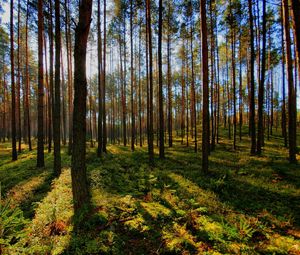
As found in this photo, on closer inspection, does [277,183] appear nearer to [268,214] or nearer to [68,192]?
[268,214]

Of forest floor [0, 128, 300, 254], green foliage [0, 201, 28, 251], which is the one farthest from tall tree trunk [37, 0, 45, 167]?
green foliage [0, 201, 28, 251]

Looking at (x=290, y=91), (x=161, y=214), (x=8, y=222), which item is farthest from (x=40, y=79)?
(x=290, y=91)

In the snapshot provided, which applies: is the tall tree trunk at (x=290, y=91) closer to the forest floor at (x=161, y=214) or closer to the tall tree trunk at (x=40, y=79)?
the forest floor at (x=161, y=214)

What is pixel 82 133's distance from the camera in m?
5.58

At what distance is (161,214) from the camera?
565cm

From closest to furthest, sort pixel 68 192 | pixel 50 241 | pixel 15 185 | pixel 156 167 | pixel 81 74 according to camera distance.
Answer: pixel 50 241, pixel 81 74, pixel 68 192, pixel 15 185, pixel 156 167

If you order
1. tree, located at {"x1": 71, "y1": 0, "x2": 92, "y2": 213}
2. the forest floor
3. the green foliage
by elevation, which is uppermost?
tree, located at {"x1": 71, "y1": 0, "x2": 92, "y2": 213}

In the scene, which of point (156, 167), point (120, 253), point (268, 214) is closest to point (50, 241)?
point (120, 253)

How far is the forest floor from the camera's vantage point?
4.25 m

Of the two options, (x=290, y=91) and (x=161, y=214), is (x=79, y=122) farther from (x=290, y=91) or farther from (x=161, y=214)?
(x=290, y=91)

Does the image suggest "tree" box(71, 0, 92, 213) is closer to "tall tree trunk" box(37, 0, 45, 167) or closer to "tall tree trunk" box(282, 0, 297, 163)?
"tall tree trunk" box(37, 0, 45, 167)

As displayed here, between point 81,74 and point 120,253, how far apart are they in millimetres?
4620

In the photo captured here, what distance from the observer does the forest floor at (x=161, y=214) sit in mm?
4250

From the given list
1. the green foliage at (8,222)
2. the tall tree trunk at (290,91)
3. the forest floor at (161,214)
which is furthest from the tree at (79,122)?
the tall tree trunk at (290,91)
